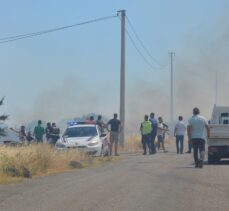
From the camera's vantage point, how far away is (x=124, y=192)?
1521 centimetres

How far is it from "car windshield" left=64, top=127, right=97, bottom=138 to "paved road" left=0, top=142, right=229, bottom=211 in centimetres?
1042

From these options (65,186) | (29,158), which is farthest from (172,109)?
(65,186)

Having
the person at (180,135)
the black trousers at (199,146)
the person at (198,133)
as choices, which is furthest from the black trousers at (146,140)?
the black trousers at (199,146)

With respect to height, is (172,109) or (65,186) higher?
(172,109)

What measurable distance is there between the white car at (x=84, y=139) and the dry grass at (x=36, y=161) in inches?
117

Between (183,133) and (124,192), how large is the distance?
19.9m

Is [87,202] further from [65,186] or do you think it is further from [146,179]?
[146,179]

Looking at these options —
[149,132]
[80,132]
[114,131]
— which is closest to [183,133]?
[149,132]

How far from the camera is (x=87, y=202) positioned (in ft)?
45.0

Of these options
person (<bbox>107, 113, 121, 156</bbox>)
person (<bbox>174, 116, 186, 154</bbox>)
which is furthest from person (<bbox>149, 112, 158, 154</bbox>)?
person (<bbox>107, 113, 121, 156</bbox>)

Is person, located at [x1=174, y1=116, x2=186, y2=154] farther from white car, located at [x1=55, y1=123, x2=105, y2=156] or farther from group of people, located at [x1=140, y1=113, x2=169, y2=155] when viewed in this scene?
white car, located at [x1=55, y1=123, x2=105, y2=156]

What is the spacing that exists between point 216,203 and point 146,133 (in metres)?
20.5

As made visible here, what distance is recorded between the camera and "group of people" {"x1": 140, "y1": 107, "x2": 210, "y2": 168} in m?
22.8

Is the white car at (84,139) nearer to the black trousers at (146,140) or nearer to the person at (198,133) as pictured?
the black trousers at (146,140)
